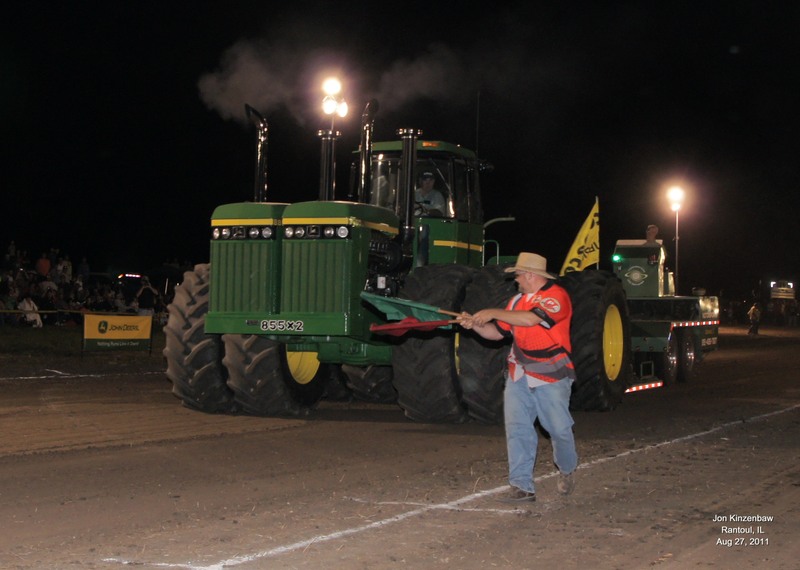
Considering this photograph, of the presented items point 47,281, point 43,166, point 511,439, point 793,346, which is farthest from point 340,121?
point 793,346

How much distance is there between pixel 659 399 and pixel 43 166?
77.5 feet

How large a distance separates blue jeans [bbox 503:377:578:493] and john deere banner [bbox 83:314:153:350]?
15.4 metres

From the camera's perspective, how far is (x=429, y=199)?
14.4 metres

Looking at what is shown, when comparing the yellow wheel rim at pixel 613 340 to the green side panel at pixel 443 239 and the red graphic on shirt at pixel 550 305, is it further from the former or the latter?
the red graphic on shirt at pixel 550 305

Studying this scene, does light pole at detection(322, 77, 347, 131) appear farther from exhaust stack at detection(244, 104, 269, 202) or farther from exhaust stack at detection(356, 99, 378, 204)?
exhaust stack at detection(244, 104, 269, 202)

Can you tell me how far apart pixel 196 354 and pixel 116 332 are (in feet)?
34.2

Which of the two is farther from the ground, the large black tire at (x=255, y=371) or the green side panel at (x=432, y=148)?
the green side panel at (x=432, y=148)

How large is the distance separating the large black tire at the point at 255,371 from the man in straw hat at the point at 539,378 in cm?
500

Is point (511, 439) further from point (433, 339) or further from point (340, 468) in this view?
point (433, 339)

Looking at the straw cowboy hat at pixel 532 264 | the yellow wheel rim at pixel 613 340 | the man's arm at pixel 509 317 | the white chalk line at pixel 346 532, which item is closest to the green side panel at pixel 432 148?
the yellow wheel rim at pixel 613 340

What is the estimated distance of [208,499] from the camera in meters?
8.38

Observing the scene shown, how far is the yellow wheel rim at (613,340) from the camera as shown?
15930 mm

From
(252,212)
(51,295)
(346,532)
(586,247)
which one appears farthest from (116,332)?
(346,532)

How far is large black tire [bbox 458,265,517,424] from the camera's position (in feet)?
41.3
